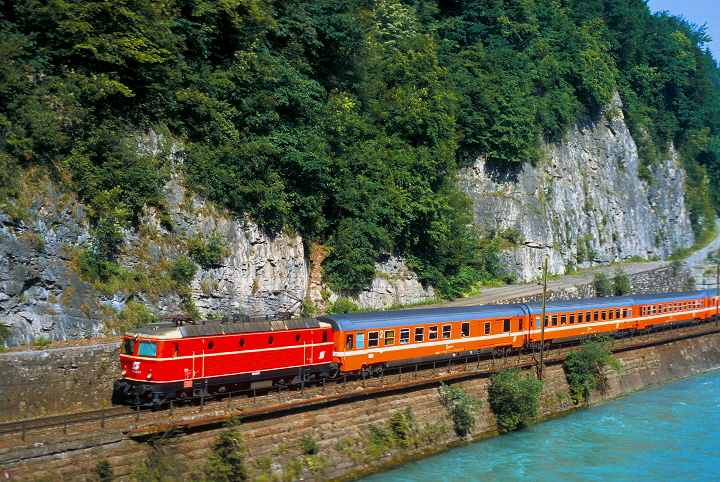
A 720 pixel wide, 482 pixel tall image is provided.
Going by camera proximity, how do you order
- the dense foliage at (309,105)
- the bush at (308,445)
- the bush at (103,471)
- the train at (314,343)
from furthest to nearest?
the dense foliage at (309,105)
the bush at (308,445)
the train at (314,343)
the bush at (103,471)

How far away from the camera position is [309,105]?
37.7m

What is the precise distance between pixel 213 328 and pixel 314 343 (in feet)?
14.9

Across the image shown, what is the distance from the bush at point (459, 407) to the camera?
2788 cm

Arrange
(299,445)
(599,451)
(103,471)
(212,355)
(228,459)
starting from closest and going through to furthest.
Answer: (103,471), (228,459), (212,355), (299,445), (599,451)

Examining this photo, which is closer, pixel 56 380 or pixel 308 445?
pixel 56 380

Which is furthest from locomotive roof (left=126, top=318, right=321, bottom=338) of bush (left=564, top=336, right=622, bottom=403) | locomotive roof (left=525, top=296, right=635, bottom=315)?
bush (left=564, top=336, right=622, bottom=403)

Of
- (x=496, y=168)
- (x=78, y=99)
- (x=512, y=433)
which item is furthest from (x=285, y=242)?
(x=496, y=168)

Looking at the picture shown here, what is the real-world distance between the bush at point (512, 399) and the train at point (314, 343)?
254 centimetres

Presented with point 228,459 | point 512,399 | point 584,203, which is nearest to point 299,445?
point 228,459

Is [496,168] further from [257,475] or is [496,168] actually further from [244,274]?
[257,475]

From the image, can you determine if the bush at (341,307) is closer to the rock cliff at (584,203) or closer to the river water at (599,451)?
the river water at (599,451)

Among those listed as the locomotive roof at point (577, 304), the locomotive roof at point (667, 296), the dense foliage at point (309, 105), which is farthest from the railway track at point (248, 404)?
the locomotive roof at point (667, 296)

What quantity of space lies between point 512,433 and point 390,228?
16.4 metres

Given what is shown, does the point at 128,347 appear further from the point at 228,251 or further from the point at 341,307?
the point at 341,307
